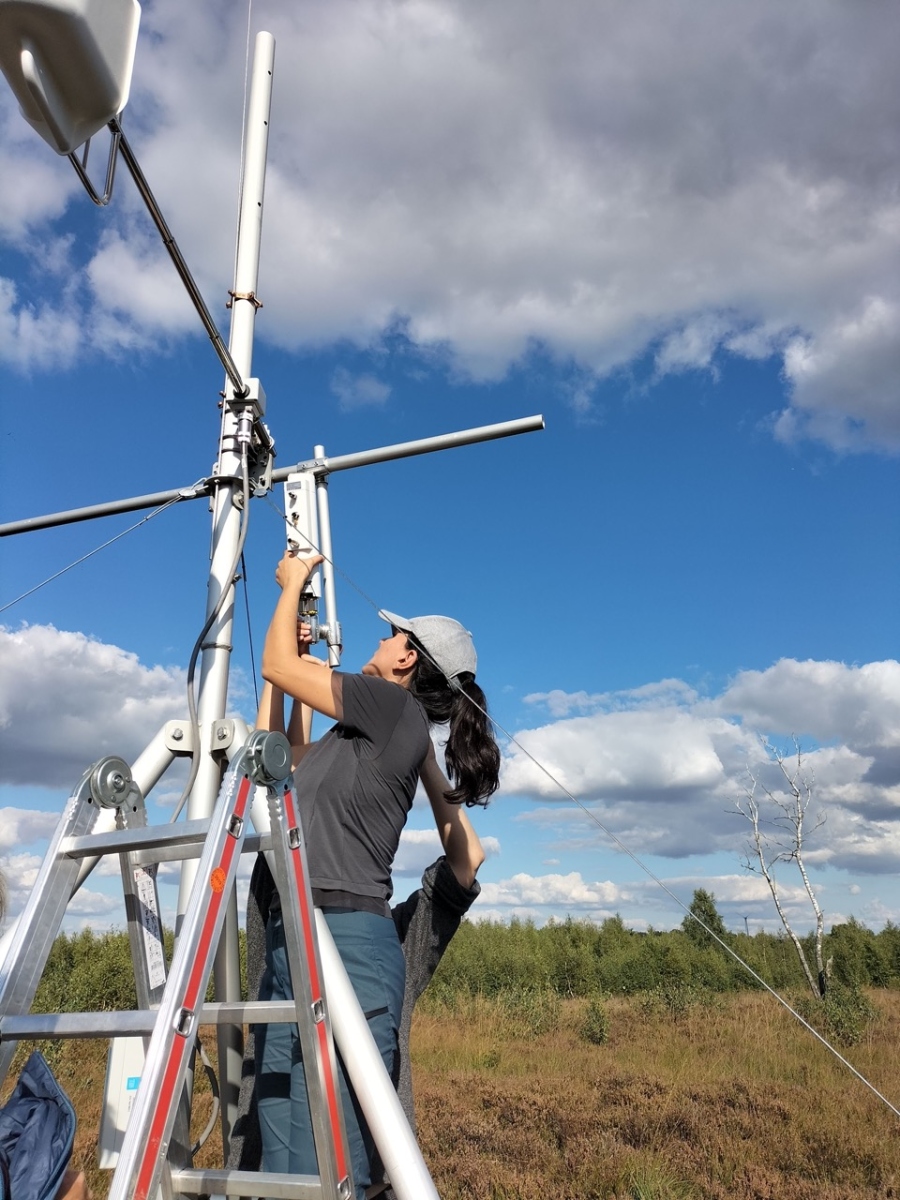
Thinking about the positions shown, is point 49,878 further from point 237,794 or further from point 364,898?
point 364,898

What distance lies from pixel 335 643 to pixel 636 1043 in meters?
9.32

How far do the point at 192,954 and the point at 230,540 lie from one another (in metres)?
1.49

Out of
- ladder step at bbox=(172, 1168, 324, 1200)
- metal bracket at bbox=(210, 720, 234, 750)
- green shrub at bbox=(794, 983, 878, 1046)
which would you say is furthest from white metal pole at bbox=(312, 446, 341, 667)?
green shrub at bbox=(794, 983, 878, 1046)

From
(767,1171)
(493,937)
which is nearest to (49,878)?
(767,1171)

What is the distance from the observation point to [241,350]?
2.96 meters

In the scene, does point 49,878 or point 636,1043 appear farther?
point 636,1043

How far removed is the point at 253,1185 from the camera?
1605 mm

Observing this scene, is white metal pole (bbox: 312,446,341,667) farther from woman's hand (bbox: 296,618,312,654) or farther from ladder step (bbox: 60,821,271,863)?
ladder step (bbox: 60,821,271,863)

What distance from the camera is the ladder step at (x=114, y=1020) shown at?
1419 millimetres

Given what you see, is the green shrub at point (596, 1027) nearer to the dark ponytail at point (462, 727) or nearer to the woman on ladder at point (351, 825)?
the dark ponytail at point (462, 727)

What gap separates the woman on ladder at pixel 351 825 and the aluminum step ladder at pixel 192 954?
14 cm

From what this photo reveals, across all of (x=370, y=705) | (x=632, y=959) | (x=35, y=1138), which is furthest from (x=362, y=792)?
(x=632, y=959)

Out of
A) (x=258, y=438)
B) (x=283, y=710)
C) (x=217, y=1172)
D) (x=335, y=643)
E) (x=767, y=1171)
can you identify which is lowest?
(x=767, y=1171)

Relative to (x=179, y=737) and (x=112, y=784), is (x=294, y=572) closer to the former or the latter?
(x=179, y=737)
